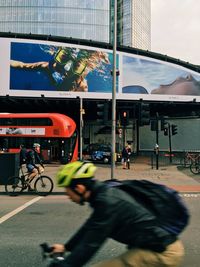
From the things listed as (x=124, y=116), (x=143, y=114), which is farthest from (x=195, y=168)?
(x=143, y=114)

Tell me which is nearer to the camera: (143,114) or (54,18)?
(143,114)

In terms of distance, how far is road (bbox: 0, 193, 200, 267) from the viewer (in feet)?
20.5

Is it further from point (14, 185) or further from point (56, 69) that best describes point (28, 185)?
point (56, 69)

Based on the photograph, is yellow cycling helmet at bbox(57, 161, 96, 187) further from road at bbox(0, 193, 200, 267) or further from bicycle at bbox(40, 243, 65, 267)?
road at bbox(0, 193, 200, 267)

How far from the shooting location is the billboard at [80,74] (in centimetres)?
4538

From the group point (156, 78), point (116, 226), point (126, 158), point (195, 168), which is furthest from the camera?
point (156, 78)

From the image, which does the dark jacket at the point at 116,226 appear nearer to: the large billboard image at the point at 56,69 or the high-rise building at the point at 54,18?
the large billboard image at the point at 56,69

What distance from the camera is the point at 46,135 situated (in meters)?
32.0

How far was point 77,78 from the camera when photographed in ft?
152

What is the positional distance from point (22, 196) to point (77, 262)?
39.3 feet

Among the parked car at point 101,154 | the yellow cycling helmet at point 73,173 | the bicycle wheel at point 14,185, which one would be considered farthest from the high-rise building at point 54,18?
the yellow cycling helmet at point 73,173

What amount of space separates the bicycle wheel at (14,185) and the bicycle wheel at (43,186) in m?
0.58

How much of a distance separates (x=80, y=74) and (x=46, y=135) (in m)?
15.9

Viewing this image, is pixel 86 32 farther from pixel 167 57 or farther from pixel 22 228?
pixel 22 228
